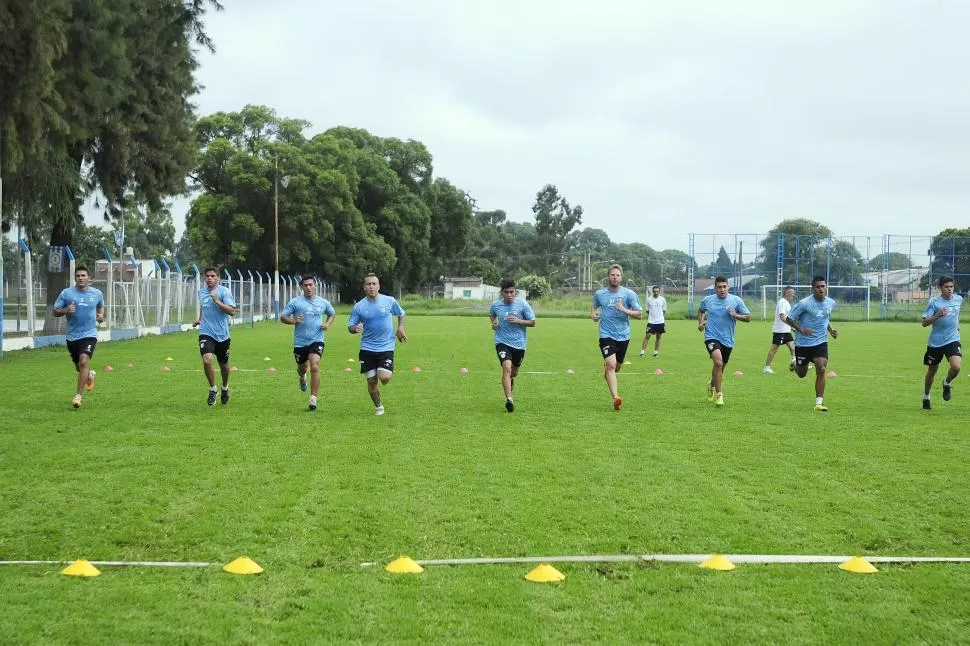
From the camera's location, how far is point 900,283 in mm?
60219

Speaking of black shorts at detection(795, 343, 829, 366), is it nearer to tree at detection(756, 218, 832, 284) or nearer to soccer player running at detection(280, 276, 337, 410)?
soccer player running at detection(280, 276, 337, 410)

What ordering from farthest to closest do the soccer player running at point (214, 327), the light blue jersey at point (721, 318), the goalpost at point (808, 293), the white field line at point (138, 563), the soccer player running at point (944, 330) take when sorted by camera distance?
1. the goalpost at point (808, 293)
2. the light blue jersey at point (721, 318)
3. the soccer player running at point (944, 330)
4. the soccer player running at point (214, 327)
5. the white field line at point (138, 563)

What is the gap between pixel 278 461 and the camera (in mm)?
9102

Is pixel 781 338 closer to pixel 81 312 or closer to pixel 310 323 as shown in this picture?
pixel 310 323

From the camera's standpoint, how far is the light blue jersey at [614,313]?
13328 millimetres

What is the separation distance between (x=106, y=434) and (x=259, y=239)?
5473 cm

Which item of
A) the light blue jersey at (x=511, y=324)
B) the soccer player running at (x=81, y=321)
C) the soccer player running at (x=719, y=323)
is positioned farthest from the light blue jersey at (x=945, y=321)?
the soccer player running at (x=81, y=321)

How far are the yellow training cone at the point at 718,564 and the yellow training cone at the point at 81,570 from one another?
364 centimetres

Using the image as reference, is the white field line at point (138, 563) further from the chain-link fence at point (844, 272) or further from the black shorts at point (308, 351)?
the chain-link fence at point (844, 272)

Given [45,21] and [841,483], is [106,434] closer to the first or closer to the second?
[841,483]

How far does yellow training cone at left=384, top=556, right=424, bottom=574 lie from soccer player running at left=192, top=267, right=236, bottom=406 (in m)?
8.13

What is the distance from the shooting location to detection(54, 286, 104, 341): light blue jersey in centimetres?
1291

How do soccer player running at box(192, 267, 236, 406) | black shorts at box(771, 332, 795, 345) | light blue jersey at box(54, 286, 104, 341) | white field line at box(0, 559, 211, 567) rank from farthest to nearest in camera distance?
1. black shorts at box(771, 332, 795, 345)
2. soccer player running at box(192, 267, 236, 406)
3. light blue jersey at box(54, 286, 104, 341)
4. white field line at box(0, 559, 211, 567)

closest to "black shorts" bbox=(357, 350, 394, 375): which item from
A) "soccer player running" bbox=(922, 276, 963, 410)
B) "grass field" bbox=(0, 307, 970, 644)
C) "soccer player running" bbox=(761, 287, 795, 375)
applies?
"grass field" bbox=(0, 307, 970, 644)
